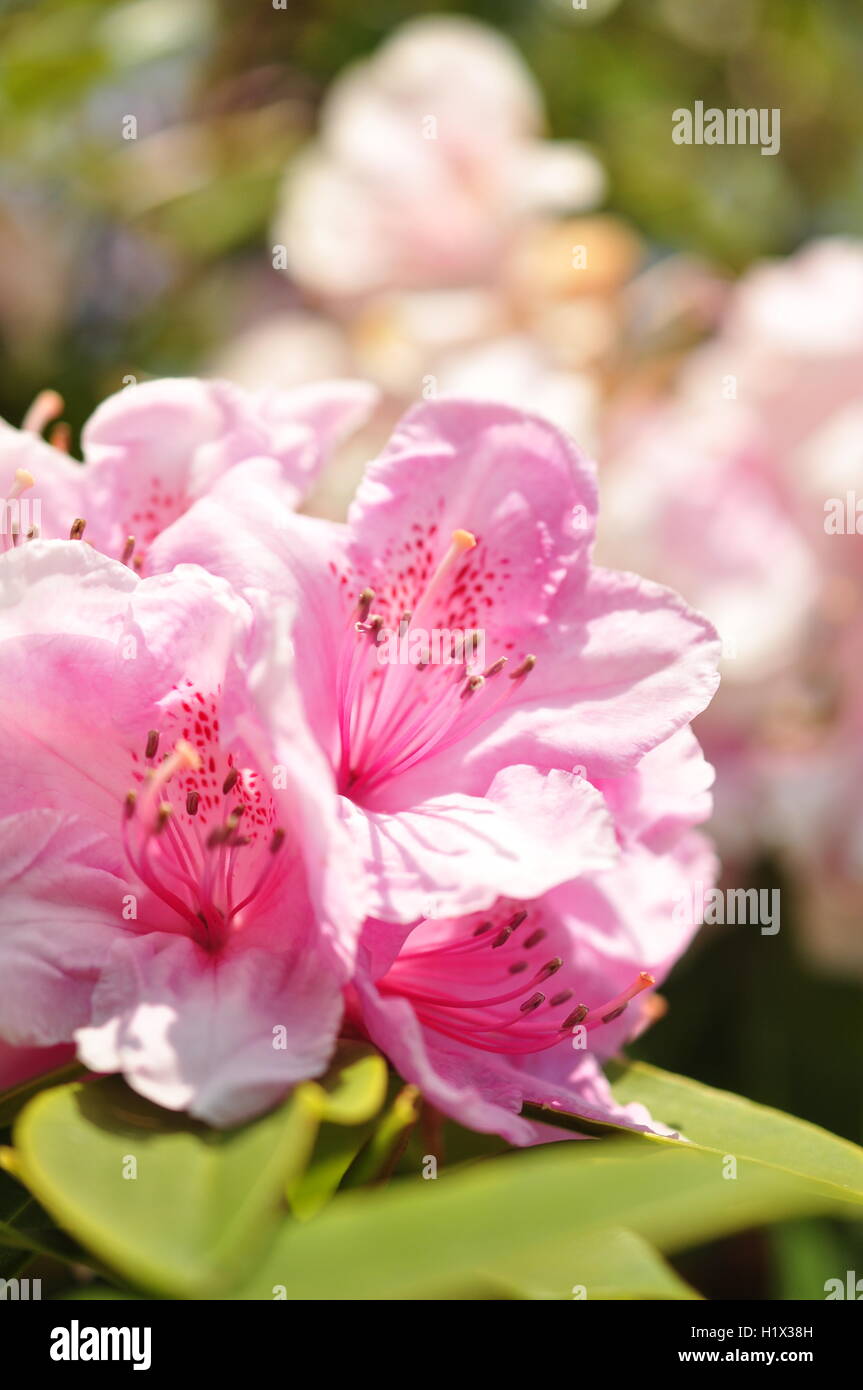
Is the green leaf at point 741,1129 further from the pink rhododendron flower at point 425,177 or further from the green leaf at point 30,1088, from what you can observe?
the pink rhododendron flower at point 425,177

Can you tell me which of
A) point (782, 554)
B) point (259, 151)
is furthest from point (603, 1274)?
point (259, 151)

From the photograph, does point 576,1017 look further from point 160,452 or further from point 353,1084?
point 160,452

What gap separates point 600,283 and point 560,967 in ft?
3.43

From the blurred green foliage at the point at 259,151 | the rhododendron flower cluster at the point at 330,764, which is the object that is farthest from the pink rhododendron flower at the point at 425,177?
the rhododendron flower cluster at the point at 330,764

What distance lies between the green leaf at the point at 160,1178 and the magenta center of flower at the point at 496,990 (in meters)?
0.11

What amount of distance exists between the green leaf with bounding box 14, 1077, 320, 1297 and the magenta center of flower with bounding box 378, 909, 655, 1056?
11cm

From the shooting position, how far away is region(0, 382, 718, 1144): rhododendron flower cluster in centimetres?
48

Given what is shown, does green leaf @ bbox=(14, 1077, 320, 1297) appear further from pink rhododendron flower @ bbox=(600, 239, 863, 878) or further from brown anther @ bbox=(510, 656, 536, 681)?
pink rhododendron flower @ bbox=(600, 239, 863, 878)

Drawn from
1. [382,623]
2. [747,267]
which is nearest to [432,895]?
[382,623]

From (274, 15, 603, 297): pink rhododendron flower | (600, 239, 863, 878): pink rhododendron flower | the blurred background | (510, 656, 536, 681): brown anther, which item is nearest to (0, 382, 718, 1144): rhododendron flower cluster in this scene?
(510, 656, 536, 681): brown anther

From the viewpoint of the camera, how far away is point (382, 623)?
56 centimetres

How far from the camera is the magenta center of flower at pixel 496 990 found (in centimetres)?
56
